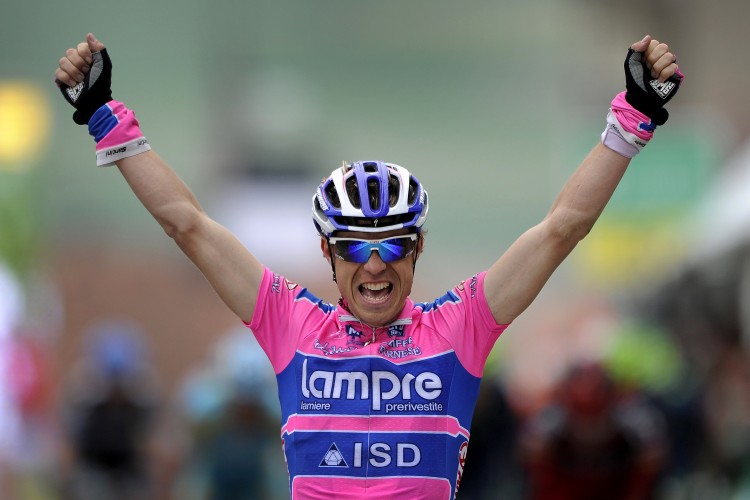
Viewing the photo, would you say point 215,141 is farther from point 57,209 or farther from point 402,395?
point 402,395

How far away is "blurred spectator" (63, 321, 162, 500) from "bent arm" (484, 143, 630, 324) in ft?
31.9

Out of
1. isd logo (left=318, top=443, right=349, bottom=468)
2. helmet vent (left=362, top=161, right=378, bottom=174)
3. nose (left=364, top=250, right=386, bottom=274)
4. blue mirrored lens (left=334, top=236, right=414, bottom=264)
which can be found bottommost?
isd logo (left=318, top=443, right=349, bottom=468)

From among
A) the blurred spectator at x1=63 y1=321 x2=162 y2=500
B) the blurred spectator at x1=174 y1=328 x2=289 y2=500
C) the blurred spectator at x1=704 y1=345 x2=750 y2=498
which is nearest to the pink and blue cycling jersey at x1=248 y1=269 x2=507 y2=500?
the blurred spectator at x1=174 y1=328 x2=289 y2=500

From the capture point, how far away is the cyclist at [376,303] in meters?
5.23

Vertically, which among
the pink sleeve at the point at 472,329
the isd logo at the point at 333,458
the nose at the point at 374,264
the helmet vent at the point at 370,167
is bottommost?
the isd logo at the point at 333,458

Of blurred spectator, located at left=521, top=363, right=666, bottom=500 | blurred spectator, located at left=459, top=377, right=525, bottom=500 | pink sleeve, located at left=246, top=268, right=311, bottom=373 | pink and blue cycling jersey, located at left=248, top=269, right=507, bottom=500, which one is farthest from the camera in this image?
blurred spectator, located at left=459, top=377, right=525, bottom=500

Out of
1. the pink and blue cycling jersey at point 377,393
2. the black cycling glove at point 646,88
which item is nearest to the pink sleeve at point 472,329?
the pink and blue cycling jersey at point 377,393

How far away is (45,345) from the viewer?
2280 centimetres

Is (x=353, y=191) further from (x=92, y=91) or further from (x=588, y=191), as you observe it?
(x=92, y=91)

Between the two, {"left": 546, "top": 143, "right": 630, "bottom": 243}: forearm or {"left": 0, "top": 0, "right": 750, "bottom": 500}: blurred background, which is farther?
{"left": 0, "top": 0, "right": 750, "bottom": 500}: blurred background

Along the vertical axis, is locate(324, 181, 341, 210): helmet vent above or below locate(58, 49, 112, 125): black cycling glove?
below

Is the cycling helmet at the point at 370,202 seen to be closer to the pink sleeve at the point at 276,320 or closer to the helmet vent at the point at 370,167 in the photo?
the helmet vent at the point at 370,167

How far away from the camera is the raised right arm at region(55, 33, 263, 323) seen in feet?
17.7

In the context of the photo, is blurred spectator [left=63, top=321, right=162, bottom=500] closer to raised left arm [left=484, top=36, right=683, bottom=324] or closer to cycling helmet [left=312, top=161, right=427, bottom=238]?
cycling helmet [left=312, top=161, right=427, bottom=238]
